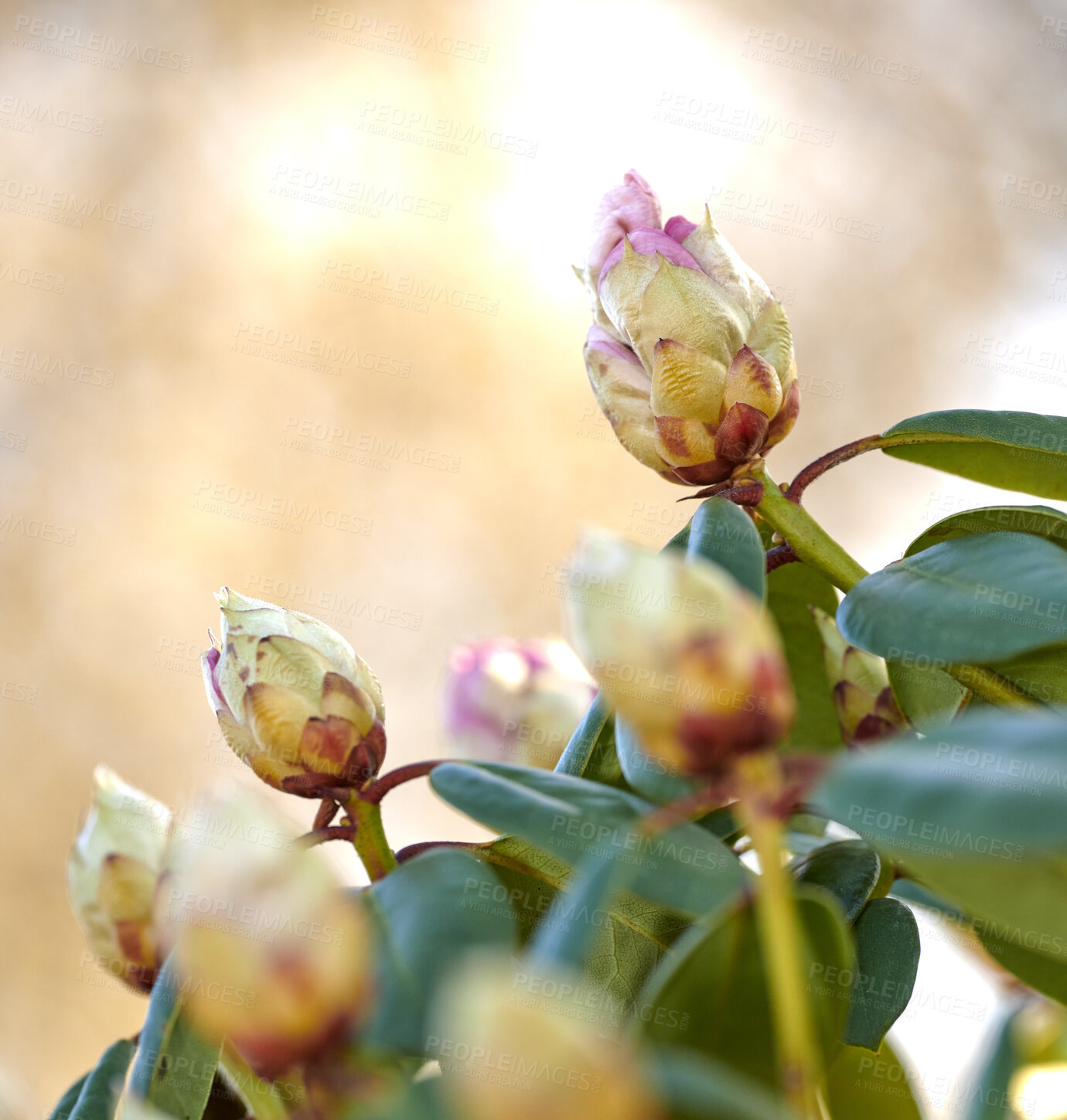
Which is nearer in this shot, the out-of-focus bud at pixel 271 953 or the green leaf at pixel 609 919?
the out-of-focus bud at pixel 271 953

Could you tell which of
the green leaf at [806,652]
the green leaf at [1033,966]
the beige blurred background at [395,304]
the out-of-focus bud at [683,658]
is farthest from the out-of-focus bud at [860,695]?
the beige blurred background at [395,304]

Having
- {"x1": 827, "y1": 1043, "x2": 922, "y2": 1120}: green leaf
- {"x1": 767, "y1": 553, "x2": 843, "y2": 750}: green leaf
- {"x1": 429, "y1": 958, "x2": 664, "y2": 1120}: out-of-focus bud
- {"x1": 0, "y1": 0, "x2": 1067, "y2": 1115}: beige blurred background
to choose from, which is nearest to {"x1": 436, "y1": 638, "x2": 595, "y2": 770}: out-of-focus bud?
{"x1": 767, "y1": 553, "x2": 843, "y2": 750}: green leaf

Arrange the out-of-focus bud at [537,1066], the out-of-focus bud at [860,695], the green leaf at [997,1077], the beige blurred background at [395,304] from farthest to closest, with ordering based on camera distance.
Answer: the beige blurred background at [395,304] < the out-of-focus bud at [860,695] < the green leaf at [997,1077] < the out-of-focus bud at [537,1066]

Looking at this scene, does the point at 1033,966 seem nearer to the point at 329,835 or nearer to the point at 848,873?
the point at 848,873

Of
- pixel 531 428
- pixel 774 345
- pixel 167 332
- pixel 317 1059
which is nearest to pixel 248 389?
Result: pixel 167 332

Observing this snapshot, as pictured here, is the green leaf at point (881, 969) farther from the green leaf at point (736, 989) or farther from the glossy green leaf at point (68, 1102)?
the glossy green leaf at point (68, 1102)

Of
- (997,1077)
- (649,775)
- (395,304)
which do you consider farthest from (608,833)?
(395,304)
